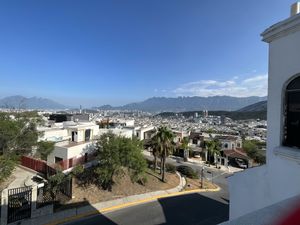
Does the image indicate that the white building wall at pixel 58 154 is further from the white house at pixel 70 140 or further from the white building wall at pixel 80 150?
the white building wall at pixel 80 150

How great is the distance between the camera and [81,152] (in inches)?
1189

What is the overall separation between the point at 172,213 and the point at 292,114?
19.3m

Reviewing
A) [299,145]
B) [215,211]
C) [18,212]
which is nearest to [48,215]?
[18,212]

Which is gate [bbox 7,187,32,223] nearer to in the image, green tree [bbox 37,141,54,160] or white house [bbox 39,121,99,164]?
white house [bbox 39,121,99,164]

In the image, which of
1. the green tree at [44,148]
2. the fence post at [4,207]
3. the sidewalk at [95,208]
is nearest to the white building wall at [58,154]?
the green tree at [44,148]

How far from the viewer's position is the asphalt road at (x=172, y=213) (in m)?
19.5

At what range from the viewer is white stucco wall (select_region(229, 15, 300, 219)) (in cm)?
518

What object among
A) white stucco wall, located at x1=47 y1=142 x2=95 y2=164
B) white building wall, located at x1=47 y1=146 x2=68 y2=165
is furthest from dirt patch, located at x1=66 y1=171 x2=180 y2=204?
white building wall, located at x1=47 y1=146 x2=68 y2=165

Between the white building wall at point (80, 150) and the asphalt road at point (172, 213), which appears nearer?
the asphalt road at point (172, 213)

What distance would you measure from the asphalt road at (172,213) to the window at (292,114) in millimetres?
16640

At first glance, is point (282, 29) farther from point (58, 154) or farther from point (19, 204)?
point (58, 154)

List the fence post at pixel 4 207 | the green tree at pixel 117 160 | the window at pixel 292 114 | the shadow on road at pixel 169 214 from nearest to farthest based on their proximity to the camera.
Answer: the window at pixel 292 114, the fence post at pixel 4 207, the shadow on road at pixel 169 214, the green tree at pixel 117 160

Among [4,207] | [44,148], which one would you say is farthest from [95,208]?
[44,148]

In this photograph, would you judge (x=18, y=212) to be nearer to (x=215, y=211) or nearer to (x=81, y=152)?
(x=81, y=152)
